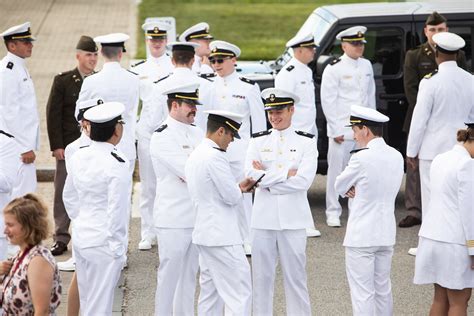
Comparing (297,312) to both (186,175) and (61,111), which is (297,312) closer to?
(186,175)

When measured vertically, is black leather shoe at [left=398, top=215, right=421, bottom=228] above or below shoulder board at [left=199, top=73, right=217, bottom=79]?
below

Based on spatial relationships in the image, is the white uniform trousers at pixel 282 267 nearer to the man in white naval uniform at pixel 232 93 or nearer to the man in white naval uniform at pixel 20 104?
the man in white naval uniform at pixel 232 93

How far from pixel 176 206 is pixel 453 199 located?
85.9 inches

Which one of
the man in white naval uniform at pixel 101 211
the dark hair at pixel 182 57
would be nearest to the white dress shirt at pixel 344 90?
the dark hair at pixel 182 57

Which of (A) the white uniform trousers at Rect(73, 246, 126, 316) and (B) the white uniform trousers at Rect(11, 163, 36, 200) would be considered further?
(B) the white uniform trousers at Rect(11, 163, 36, 200)

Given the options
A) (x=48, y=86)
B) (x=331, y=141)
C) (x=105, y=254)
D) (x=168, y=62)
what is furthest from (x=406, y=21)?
(x=48, y=86)

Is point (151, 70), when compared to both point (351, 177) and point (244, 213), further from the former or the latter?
point (351, 177)

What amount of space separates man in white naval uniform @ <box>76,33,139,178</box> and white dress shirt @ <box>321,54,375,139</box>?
7.89 feet

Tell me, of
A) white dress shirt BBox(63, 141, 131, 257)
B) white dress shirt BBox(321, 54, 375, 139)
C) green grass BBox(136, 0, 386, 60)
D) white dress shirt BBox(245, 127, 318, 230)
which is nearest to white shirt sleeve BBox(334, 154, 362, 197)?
white dress shirt BBox(245, 127, 318, 230)

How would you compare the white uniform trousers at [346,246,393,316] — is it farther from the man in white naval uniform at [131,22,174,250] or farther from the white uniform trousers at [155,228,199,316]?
the man in white naval uniform at [131,22,174,250]

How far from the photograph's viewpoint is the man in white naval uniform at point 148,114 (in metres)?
11.6

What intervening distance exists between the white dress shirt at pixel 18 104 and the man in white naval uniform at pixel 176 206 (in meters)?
2.31

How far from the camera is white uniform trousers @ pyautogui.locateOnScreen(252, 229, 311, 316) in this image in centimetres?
897

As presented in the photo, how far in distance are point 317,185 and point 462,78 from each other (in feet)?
12.1
